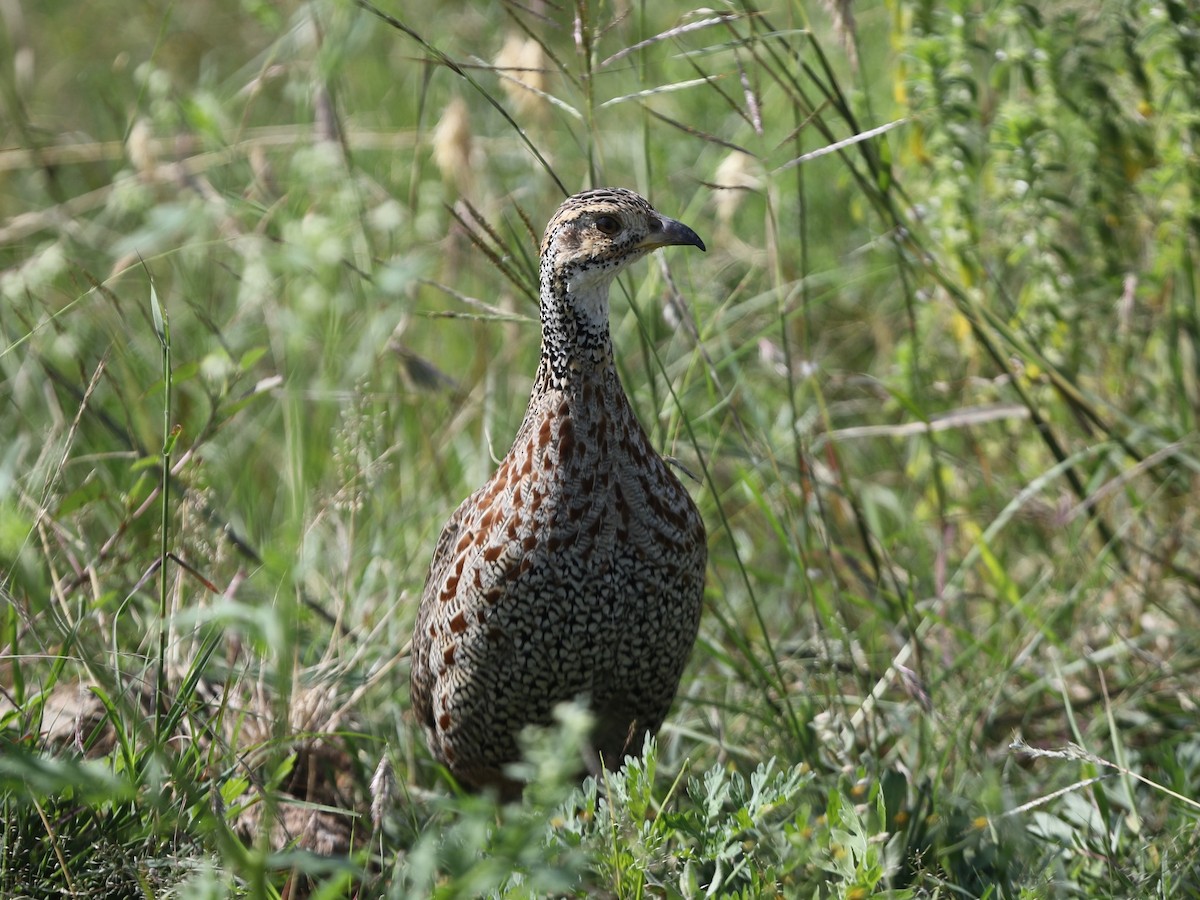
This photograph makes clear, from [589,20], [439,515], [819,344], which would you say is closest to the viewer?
[589,20]

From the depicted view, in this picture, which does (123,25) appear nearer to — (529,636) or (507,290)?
(507,290)

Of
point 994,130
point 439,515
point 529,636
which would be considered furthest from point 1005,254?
point 529,636

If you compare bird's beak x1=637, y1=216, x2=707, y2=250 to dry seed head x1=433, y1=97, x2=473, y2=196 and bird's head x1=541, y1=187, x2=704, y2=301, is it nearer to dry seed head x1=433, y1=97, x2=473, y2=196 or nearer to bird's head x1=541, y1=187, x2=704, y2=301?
bird's head x1=541, y1=187, x2=704, y2=301

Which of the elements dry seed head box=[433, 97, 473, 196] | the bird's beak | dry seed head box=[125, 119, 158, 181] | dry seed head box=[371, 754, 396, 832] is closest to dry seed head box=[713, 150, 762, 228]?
the bird's beak

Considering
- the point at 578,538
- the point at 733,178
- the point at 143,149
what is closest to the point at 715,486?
the point at 733,178

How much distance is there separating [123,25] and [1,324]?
4.00m

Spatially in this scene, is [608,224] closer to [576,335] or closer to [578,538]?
[576,335]

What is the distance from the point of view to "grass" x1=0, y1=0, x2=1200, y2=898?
8.06 feet

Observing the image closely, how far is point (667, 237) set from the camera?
2.77 meters

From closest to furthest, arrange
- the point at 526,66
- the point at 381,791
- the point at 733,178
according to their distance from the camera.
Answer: the point at 381,791 → the point at 733,178 → the point at 526,66

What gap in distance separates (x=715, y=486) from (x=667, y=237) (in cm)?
129

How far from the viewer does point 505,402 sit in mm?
4383

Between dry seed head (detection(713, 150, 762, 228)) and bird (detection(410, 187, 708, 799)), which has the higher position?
dry seed head (detection(713, 150, 762, 228))

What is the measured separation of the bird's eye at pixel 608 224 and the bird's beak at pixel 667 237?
0.22ft
